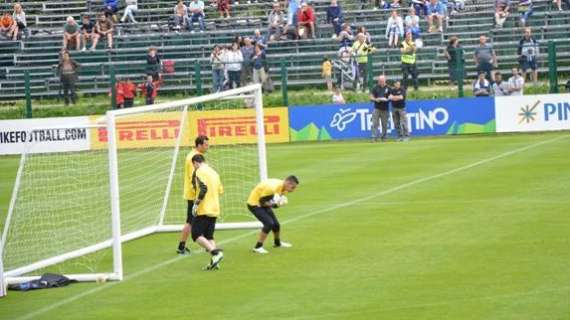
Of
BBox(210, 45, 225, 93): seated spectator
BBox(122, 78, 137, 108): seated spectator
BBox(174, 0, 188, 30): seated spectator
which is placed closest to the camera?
BBox(122, 78, 137, 108): seated spectator

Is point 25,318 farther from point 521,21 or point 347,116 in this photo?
point 521,21

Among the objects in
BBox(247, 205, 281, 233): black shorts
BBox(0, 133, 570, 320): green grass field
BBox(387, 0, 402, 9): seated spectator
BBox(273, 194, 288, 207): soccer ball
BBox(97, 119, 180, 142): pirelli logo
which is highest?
BBox(387, 0, 402, 9): seated spectator

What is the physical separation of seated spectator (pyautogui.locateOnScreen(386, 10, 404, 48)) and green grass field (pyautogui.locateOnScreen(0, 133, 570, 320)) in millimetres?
16080

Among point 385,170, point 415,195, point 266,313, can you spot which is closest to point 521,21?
point 385,170

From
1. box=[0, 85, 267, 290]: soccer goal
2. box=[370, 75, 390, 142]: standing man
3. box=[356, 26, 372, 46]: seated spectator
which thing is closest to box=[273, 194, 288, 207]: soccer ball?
box=[0, 85, 267, 290]: soccer goal

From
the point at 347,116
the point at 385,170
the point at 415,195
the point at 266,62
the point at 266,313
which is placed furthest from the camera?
the point at 266,62

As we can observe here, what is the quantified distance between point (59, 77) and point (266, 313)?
32081mm

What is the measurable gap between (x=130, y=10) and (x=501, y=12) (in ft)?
52.5

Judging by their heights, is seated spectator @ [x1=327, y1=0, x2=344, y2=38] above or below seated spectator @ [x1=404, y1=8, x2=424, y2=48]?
above

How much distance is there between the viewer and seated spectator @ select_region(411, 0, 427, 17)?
158 feet

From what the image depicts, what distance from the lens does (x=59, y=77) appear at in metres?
46.1

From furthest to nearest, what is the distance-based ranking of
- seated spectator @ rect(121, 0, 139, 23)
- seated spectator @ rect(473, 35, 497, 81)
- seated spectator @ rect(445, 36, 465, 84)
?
seated spectator @ rect(121, 0, 139, 23)
seated spectator @ rect(445, 36, 465, 84)
seated spectator @ rect(473, 35, 497, 81)

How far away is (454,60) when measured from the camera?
139 ft

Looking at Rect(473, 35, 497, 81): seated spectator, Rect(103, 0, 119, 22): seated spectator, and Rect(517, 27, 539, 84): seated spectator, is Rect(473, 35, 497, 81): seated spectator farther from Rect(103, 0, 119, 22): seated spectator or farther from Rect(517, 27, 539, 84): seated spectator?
Rect(103, 0, 119, 22): seated spectator
